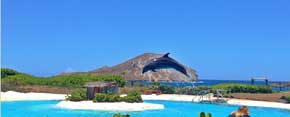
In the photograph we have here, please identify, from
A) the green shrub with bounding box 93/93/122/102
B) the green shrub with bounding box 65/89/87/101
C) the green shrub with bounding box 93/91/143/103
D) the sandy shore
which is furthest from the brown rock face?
the sandy shore

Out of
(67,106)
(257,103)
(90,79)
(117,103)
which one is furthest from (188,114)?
(90,79)

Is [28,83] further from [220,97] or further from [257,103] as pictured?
[257,103]

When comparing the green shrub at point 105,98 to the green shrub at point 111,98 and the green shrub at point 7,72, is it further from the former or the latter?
the green shrub at point 7,72

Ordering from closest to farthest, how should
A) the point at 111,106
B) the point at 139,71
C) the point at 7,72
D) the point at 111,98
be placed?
the point at 111,106, the point at 111,98, the point at 7,72, the point at 139,71

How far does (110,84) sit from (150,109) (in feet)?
19.8

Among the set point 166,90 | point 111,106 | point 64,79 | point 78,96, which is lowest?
point 111,106

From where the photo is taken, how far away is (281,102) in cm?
3906

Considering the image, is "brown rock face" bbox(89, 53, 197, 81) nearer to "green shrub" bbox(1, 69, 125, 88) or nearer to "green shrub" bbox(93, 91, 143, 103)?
"green shrub" bbox(1, 69, 125, 88)

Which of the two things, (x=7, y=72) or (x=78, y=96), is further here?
(x=7, y=72)

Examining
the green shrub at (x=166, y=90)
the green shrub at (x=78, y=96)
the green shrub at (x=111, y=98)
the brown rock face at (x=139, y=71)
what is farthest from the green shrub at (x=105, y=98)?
the brown rock face at (x=139, y=71)

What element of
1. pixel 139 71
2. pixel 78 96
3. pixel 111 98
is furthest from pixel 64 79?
pixel 111 98

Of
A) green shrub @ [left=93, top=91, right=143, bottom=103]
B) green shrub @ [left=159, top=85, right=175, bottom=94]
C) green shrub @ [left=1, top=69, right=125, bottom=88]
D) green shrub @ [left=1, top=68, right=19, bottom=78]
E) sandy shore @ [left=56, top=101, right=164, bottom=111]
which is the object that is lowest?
sandy shore @ [left=56, top=101, right=164, bottom=111]

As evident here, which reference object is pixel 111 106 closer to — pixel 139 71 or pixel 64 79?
pixel 64 79

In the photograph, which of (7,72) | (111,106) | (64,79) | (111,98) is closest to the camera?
(111,106)
